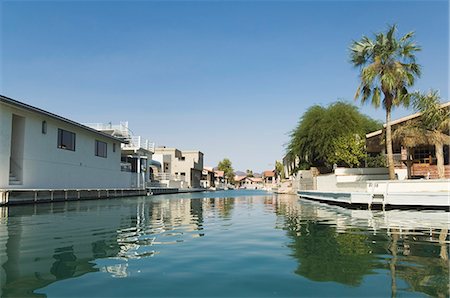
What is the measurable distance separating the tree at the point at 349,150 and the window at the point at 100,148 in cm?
2546

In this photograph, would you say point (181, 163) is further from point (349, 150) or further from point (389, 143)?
point (389, 143)

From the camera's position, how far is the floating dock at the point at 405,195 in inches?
693

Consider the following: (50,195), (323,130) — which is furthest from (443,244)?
(323,130)

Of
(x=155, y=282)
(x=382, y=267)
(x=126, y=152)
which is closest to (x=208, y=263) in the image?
(x=155, y=282)

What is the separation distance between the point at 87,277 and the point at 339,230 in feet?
26.6

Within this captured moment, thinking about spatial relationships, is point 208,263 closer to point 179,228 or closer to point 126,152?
point 179,228

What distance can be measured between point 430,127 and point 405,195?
9529 mm

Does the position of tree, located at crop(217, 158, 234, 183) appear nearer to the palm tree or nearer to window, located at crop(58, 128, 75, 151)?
window, located at crop(58, 128, 75, 151)

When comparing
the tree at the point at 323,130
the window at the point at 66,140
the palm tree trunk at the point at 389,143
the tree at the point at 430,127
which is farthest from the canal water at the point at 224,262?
the tree at the point at 323,130

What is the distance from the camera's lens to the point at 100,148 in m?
39.0

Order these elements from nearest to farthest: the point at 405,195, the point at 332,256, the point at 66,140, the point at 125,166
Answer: the point at 332,256
the point at 405,195
the point at 66,140
the point at 125,166

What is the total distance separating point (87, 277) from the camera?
5.57 m

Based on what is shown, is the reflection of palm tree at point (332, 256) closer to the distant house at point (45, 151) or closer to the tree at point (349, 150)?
the distant house at point (45, 151)

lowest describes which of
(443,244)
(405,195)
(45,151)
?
(443,244)
